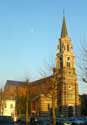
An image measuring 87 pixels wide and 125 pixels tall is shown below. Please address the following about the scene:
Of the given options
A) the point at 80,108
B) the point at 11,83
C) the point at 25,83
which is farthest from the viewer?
the point at 11,83

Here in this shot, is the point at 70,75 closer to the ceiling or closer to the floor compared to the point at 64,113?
closer to the ceiling

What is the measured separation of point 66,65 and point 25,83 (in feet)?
185

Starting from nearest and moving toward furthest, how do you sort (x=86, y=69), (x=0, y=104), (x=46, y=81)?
(x=86, y=69) → (x=46, y=81) → (x=0, y=104)

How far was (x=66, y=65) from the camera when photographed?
117 m

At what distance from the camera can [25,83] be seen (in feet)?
202

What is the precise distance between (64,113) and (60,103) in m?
3.46

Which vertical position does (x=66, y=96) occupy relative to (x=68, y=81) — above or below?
below

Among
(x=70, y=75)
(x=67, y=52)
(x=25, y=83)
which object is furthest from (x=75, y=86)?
(x=25, y=83)

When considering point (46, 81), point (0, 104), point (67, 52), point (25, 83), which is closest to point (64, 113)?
point (67, 52)

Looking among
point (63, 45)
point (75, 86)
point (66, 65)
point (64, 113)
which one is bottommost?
point (64, 113)

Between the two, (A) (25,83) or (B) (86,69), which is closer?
→ (B) (86,69)

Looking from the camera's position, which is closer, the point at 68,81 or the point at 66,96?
the point at 68,81

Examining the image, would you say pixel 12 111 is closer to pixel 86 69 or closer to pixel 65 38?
pixel 65 38

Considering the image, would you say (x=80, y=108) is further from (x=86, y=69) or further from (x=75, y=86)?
(x=86, y=69)
